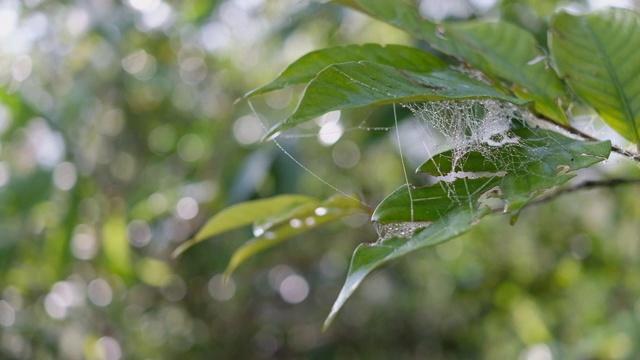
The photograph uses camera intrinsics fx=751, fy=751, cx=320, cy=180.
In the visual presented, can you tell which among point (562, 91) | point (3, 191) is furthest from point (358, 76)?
point (3, 191)

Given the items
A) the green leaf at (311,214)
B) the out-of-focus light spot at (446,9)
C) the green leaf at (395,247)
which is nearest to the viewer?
the green leaf at (395,247)

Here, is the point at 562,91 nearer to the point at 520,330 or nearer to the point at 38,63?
the point at 520,330

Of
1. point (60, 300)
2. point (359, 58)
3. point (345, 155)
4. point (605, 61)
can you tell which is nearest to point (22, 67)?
point (60, 300)

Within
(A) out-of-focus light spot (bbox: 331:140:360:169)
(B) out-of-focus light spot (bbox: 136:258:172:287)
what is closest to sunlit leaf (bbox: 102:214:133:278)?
(B) out-of-focus light spot (bbox: 136:258:172:287)

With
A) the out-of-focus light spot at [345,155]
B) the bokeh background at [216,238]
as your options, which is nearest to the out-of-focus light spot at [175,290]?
the bokeh background at [216,238]

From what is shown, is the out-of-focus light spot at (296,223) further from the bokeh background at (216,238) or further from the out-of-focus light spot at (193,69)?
the out-of-focus light spot at (193,69)

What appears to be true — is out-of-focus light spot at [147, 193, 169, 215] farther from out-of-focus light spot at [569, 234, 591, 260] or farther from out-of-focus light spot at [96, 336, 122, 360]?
out-of-focus light spot at [569, 234, 591, 260]
